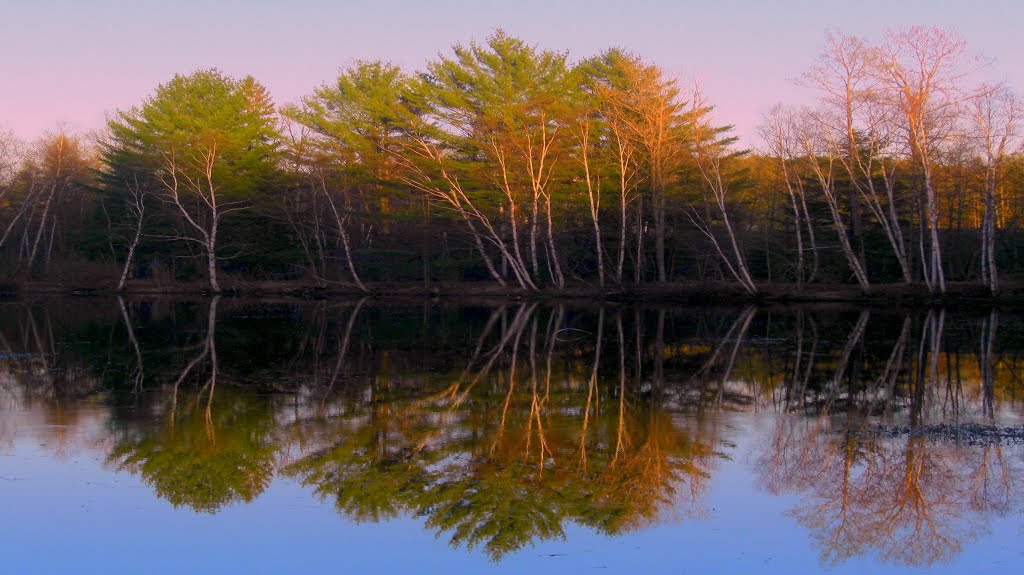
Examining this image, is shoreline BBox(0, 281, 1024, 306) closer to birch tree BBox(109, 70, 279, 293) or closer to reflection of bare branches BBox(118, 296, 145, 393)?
birch tree BBox(109, 70, 279, 293)

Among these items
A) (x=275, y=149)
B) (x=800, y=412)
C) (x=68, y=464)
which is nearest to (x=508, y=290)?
(x=275, y=149)

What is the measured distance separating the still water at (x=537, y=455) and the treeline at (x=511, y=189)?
18.8m

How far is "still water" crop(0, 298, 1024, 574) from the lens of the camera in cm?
654

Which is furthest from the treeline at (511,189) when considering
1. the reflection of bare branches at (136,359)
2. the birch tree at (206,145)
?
the reflection of bare branches at (136,359)

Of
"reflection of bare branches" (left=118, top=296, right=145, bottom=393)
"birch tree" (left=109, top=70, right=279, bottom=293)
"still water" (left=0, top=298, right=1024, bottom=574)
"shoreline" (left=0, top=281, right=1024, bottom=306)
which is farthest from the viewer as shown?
"birch tree" (left=109, top=70, right=279, bottom=293)

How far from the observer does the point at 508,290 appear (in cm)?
4053

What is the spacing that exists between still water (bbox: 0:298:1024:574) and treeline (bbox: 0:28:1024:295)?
742 inches

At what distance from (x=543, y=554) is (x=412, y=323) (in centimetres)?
2059

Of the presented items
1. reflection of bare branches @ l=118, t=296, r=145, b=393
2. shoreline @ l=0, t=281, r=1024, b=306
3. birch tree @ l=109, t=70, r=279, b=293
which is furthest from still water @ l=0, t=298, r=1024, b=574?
birch tree @ l=109, t=70, r=279, b=293

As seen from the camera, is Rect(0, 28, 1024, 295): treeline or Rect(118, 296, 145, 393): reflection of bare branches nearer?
Rect(118, 296, 145, 393): reflection of bare branches

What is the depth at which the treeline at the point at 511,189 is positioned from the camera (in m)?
Answer: 35.7

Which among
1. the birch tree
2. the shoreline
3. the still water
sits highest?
the birch tree

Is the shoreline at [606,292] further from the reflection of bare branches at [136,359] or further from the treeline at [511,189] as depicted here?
the reflection of bare branches at [136,359]

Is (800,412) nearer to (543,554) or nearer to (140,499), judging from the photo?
(543,554)
